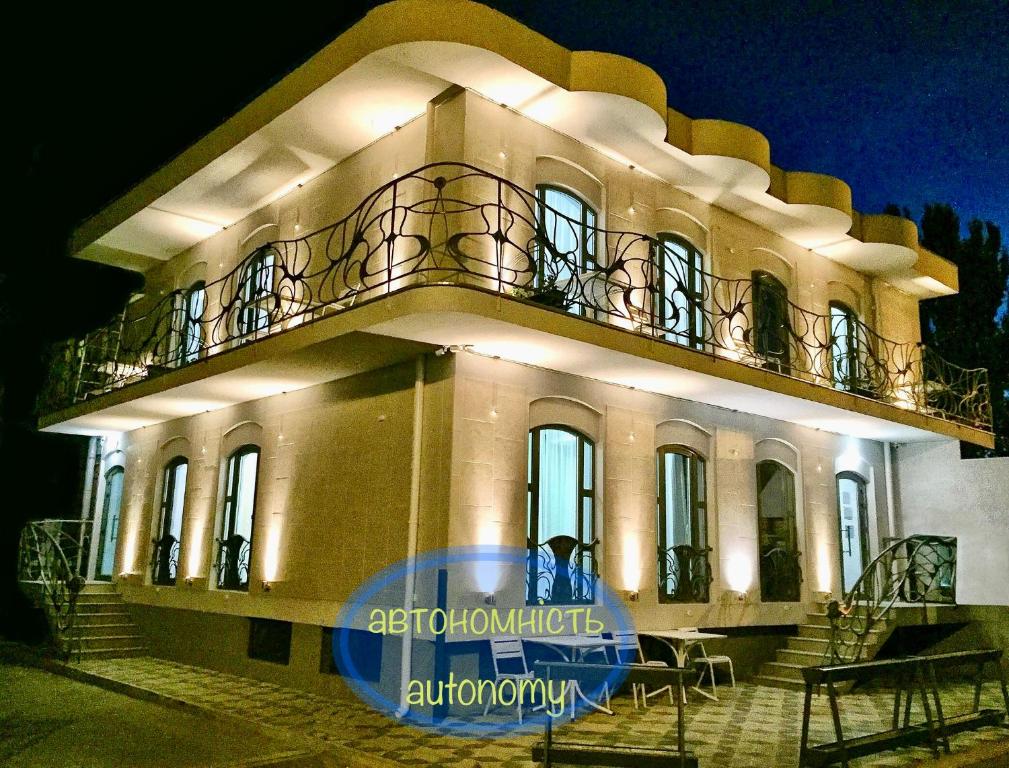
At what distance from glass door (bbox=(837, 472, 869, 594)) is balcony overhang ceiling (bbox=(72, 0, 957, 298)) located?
372 centimetres

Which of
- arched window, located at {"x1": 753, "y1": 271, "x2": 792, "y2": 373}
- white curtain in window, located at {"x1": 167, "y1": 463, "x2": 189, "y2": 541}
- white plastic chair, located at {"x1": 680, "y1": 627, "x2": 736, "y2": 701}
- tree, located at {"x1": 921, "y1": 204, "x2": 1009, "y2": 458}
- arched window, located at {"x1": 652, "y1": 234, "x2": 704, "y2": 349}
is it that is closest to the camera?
white plastic chair, located at {"x1": 680, "y1": 627, "x2": 736, "y2": 701}

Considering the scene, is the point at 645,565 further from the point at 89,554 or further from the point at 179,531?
the point at 89,554

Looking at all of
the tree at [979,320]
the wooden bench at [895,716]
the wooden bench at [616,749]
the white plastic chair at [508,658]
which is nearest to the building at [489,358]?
the white plastic chair at [508,658]

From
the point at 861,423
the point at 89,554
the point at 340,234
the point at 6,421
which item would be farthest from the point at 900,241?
the point at 6,421

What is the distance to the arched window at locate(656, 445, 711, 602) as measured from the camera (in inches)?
429

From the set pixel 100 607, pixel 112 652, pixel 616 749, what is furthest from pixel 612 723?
pixel 100 607

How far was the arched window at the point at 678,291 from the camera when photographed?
11.3 metres

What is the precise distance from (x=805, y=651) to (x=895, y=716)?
4.14 meters

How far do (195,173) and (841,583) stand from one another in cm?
1112

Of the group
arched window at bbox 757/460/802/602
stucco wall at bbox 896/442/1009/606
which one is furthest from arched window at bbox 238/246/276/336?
stucco wall at bbox 896/442/1009/606

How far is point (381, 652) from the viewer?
359 inches

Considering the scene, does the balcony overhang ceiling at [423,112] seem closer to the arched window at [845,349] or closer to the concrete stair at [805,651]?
the arched window at [845,349]

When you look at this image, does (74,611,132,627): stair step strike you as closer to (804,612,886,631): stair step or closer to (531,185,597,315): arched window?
(531,185,597,315): arched window

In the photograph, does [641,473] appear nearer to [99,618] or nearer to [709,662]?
[709,662]
